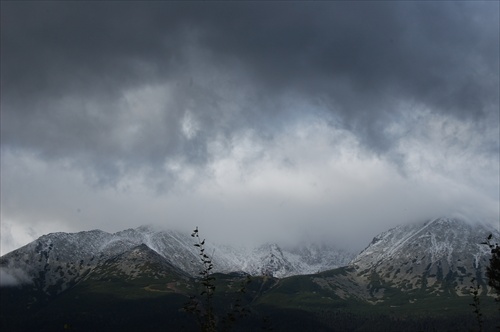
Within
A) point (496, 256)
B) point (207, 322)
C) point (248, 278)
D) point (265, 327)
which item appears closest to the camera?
point (265, 327)

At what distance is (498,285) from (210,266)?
75.8 feet

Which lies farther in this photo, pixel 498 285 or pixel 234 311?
pixel 498 285

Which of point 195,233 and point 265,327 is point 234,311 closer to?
point 265,327

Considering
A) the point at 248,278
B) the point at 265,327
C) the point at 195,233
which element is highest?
the point at 195,233

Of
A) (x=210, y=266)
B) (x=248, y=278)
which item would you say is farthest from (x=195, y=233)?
(x=248, y=278)

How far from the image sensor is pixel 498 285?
120ft

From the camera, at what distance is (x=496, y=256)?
3488 centimetres

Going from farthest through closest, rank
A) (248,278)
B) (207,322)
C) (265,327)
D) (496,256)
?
1. (496,256)
2. (207,322)
3. (248,278)
4. (265,327)

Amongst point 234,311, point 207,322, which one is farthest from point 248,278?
point 207,322

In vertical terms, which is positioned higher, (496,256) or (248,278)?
(496,256)

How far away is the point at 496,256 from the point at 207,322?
2084 centimetres

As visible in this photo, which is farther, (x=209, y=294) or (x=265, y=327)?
(x=209, y=294)

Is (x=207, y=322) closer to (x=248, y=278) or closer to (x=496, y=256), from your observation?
(x=248, y=278)

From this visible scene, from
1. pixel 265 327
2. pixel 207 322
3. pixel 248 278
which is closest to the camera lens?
pixel 265 327
